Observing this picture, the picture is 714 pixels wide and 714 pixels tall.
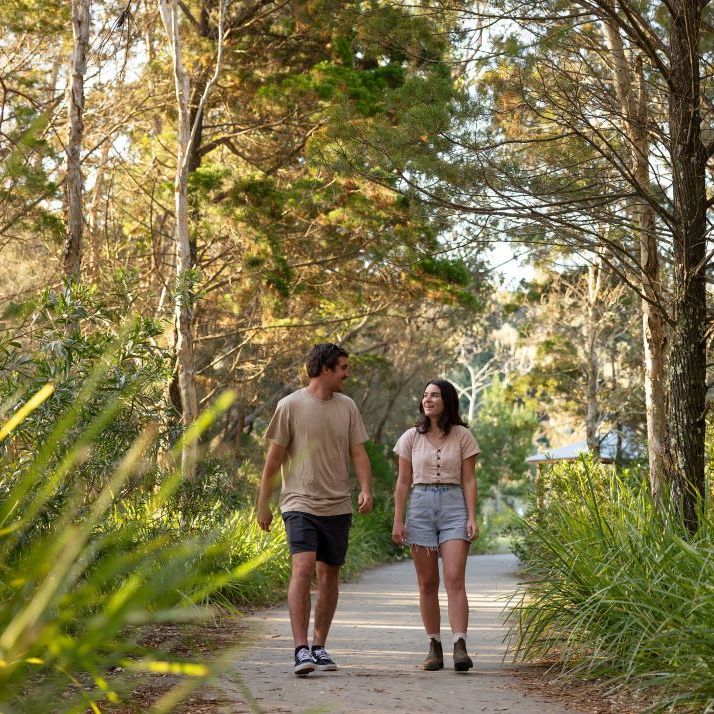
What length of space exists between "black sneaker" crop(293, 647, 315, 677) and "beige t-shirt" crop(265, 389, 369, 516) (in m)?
0.90

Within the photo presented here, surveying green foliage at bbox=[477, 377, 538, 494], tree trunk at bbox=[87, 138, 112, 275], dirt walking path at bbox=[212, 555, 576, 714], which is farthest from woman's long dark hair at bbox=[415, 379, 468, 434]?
green foliage at bbox=[477, 377, 538, 494]

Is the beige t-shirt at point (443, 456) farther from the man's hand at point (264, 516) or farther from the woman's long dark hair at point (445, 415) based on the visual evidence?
the man's hand at point (264, 516)

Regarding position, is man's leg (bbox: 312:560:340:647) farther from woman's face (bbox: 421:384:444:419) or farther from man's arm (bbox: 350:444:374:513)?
woman's face (bbox: 421:384:444:419)

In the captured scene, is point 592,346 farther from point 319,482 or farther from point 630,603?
point 630,603

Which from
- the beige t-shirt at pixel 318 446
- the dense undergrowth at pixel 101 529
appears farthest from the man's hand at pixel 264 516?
the dense undergrowth at pixel 101 529

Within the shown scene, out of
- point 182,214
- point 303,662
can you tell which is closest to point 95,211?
point 182,214

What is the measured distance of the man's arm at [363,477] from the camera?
7211 mm

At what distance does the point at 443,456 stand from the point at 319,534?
1023 millimetres

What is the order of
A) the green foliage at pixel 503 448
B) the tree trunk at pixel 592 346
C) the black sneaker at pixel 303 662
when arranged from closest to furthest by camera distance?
the black sneaker at pixel 303 662 < the tree trunk at pixel 592 346 < the green foliage at pixel 503 448

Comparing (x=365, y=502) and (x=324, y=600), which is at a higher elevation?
(x=365, y=502)

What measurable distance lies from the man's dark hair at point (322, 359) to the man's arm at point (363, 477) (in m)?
0.60

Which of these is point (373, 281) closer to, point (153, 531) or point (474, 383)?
point (153, 531)

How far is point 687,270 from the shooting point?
788 centimetres

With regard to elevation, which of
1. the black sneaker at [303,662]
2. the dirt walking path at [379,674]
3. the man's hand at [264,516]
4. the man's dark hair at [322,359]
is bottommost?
the dirt walking path at [379,674]
